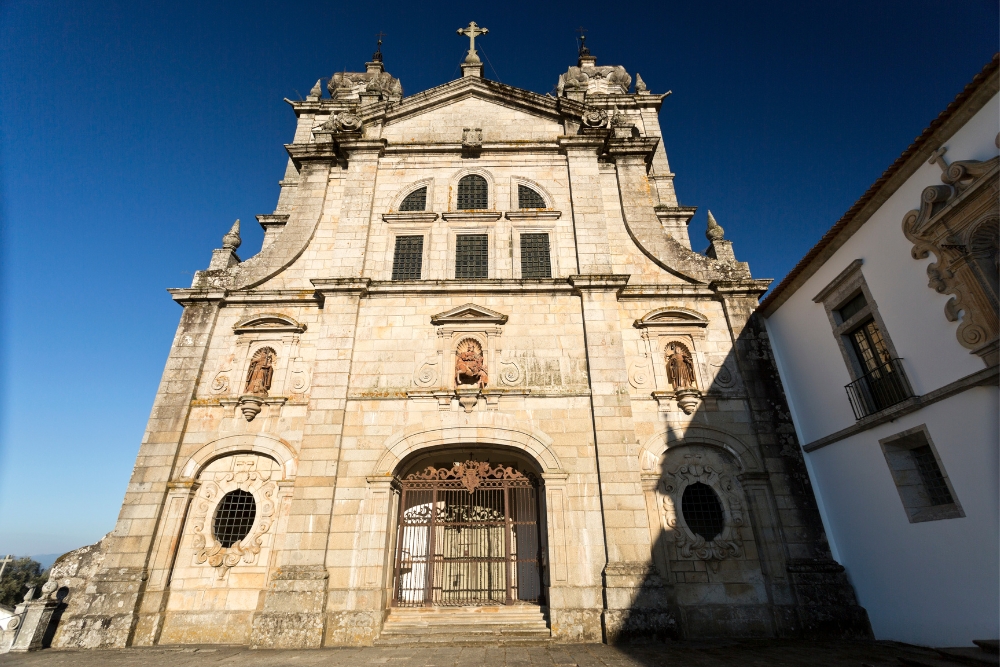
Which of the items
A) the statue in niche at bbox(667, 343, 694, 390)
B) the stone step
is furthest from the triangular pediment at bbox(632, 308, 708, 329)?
the stone step

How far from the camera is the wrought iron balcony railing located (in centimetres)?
939

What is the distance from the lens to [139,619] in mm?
10430

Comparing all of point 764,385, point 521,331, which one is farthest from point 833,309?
point 521,331

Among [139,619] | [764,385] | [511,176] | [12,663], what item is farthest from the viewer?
[511,176]

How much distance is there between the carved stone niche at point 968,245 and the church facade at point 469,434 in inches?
186

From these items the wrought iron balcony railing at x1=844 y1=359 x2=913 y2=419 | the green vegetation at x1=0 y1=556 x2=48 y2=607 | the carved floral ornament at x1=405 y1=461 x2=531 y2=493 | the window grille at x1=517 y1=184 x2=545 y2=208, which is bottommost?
the green vegetation at x1=0 y1=556 x2=48 y2=607

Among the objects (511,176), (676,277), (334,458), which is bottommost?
(334,458)

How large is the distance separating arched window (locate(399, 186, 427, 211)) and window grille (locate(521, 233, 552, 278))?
A: 11.8 feet

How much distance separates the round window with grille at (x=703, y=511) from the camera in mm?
11367

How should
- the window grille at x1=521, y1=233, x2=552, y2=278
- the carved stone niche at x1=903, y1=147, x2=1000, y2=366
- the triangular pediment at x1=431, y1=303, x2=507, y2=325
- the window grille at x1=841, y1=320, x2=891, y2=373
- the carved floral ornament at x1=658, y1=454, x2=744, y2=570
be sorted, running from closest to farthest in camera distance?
the carved stone niche at x1=903, y1=147, x2=1000, y2=366
the window grille at x1=841, y1=320, x2=891, y2=373
the carved floral ornament at x1=658, y1=454, x2=744, y2=570
the triangular pediment at x1=431, y1=303, x2=507, y2=325
the window grille at x1=521, y1=233, x2=552, y2=278

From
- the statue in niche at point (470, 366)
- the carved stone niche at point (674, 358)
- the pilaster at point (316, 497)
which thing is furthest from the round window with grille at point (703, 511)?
the pilaster at point (316, 497)

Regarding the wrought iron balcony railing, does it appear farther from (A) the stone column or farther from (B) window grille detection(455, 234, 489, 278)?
(A) the stone column

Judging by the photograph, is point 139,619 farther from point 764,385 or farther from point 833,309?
point 833,309

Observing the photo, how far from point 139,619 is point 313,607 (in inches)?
156
